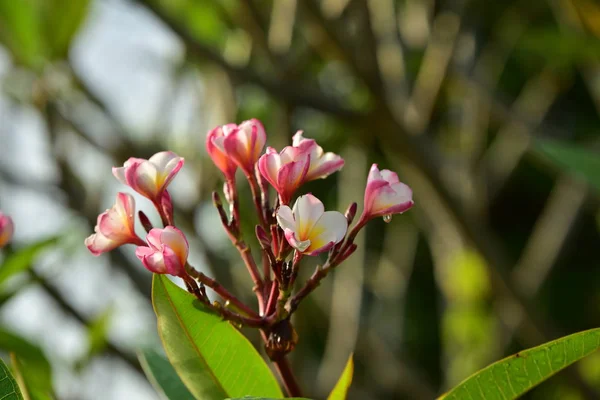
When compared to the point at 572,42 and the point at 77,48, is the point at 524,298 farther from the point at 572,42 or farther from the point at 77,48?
the point at 77,48

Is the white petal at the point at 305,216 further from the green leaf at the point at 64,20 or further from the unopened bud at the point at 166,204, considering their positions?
the green leaf at the point at 64,20

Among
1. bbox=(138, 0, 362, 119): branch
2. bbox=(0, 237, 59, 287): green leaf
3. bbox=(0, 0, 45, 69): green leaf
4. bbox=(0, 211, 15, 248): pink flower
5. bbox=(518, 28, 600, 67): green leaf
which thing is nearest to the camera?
bbox=(0, 211, 15, 248): pink flower

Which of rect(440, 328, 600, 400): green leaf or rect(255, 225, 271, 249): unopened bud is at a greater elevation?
rect(255, 225, 271, 249): unopened bud

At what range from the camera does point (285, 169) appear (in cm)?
57

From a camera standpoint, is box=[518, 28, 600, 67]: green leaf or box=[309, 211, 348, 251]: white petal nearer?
box=[309, 211, 348, 251]: white petal

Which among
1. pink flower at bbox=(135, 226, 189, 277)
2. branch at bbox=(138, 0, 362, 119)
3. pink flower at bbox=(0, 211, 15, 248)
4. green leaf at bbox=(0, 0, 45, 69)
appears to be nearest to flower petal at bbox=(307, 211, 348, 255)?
pink flower at bbox=(135, 226, 189, 277)

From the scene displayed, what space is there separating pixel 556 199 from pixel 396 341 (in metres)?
0.88

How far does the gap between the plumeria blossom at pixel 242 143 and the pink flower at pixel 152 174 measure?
5cm

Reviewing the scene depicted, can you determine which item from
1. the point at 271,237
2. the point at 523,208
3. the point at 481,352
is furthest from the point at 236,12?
the point at 523,208

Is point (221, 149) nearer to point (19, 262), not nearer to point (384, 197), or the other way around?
point (384, 197)

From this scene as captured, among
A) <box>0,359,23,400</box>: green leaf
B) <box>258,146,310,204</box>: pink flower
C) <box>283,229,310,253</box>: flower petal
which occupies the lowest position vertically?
<box>0,359,23,400</box>: green leaf

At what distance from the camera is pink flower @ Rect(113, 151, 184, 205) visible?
24.2 inches

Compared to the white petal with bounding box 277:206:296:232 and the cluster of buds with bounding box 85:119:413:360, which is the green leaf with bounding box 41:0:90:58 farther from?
the white petal with bounding box 277:206:296:232

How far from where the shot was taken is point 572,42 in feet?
5.96
